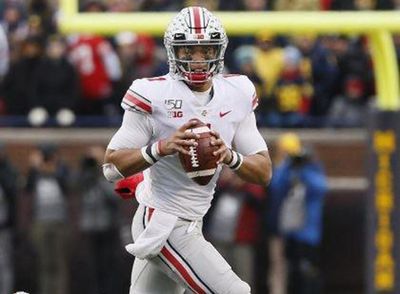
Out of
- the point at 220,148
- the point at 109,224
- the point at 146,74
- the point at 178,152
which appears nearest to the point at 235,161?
the point at 220,148

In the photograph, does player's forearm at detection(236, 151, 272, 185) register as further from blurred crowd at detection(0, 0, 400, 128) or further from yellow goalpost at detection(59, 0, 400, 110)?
blurred crowd at detection(0, 0, 400, 128)

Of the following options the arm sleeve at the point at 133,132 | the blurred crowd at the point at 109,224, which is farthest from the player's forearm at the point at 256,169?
the blurred crowd at the point at 109,224

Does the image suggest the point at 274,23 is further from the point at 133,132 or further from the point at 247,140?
the point at 133,132

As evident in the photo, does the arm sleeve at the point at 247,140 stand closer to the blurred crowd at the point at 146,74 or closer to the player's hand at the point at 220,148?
the player's hand at the point at 220,148

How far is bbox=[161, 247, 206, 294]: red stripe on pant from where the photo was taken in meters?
6.21

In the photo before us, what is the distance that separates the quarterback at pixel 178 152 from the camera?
6.11m

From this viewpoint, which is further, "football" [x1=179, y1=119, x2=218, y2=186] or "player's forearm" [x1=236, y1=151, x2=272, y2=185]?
"player's forearm" [x1=236, y1=151, x2=272, y2=185]

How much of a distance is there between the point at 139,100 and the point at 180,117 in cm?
18

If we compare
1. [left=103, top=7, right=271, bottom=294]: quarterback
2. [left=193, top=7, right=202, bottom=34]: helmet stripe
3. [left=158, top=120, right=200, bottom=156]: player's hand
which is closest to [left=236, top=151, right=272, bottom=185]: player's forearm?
[left=103, top=7, right=271, bottom=294]: quarterback

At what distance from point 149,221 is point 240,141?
502mm

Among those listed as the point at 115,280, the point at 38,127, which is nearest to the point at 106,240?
the point at 115,280

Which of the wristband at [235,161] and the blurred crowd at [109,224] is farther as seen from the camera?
the blurred crowd at [109,224]

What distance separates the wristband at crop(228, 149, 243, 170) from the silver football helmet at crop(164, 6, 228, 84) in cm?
32

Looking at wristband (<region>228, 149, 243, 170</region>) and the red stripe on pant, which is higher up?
wristband (<region>228, 149, 243, 170</region>)
